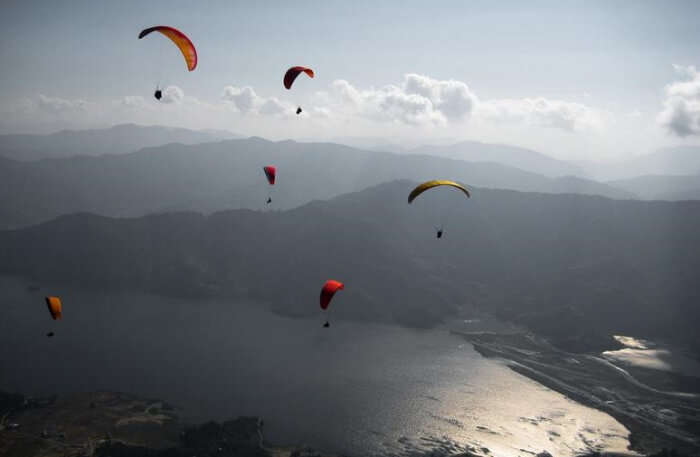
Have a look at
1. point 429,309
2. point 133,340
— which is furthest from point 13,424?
point 429,309

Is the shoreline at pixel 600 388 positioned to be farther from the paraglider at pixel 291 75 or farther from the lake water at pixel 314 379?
the paraglider at pixel 291 75

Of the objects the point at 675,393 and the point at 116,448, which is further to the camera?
the point at 675,393

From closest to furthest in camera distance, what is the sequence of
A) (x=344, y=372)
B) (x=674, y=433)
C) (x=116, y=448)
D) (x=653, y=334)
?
(x=116, y=448) < (x=674, y=433) < (x=344, y=372) < (x=653, y=334)

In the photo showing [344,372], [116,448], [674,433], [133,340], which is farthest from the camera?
[133,340]

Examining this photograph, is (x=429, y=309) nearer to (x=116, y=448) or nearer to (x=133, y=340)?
(x=133, y=340)

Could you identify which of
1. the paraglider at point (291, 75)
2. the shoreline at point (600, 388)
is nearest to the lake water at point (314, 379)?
the shoreline at point (600, 388)

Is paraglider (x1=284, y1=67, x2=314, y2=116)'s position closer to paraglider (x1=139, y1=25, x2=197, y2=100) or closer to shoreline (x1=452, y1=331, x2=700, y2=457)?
paraglider (x1=139, y1=25, x2=197, y2=100)

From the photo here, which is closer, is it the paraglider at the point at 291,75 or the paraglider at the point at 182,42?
the paraglider at the point at 182,42

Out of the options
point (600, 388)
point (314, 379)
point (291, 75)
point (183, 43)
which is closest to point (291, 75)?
point (291, 75)
